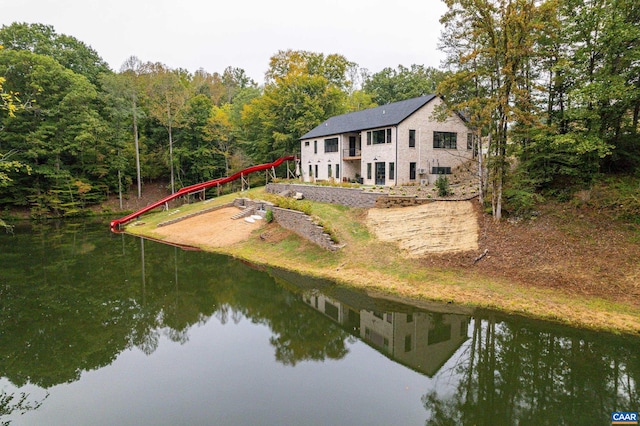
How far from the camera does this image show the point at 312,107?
37.2 meters

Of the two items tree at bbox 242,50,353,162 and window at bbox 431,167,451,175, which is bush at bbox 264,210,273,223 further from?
tree at bbox 242,50,353,162

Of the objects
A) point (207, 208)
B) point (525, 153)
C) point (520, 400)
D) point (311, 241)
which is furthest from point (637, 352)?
point (207, 208)

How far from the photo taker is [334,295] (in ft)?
42.3

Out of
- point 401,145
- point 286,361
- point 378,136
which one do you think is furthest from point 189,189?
point 286,361

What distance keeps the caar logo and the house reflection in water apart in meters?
3.17

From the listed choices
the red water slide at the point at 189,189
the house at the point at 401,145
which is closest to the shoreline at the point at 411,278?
the house at the point at 401,145

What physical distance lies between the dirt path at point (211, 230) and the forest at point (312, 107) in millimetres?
10530

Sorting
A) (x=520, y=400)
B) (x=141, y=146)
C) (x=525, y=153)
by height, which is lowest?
(x=520, y=400)

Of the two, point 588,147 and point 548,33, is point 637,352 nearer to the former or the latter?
point 588,147

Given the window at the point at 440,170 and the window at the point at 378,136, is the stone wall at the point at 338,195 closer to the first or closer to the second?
the window at the point at 378,136

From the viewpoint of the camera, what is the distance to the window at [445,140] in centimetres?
2564

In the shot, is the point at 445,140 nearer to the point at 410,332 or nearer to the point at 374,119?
the point at 374,119

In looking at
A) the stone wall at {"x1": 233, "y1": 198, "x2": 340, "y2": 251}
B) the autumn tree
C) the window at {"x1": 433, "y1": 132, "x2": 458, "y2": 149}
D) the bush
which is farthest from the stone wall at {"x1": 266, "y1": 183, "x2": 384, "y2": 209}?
the autumn tree

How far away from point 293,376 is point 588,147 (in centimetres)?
1346
